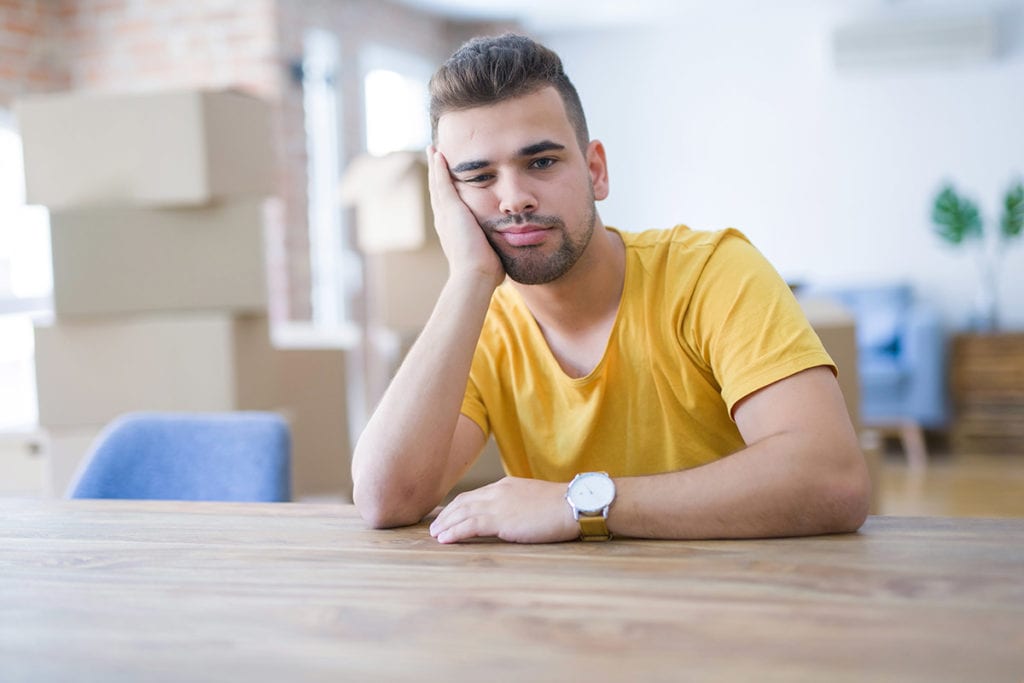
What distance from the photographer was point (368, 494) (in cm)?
128

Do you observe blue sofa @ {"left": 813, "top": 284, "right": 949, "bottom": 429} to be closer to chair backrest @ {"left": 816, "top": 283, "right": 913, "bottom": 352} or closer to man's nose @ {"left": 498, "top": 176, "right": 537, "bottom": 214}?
chair backrest @ {"left": 816, "top": 283, "right": 913, "bottom": 352}

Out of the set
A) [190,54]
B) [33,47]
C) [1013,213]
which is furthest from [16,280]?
[1013,213]

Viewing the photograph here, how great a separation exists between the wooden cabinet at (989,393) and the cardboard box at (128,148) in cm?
438

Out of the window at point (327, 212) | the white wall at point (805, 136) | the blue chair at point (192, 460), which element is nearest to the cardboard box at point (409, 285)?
the blue chair at point (192, 460)

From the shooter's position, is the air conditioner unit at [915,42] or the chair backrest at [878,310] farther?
the air conditioner unit at [915,42]

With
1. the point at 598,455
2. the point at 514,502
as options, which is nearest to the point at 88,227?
the point at 598,455

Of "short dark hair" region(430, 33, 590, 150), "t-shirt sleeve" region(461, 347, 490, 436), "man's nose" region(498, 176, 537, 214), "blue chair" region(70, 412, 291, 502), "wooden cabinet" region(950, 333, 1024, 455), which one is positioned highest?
"short dark hair" region(430, 33, 590, 150)

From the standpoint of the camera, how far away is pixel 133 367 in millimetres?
2814

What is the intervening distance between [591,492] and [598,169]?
65cm

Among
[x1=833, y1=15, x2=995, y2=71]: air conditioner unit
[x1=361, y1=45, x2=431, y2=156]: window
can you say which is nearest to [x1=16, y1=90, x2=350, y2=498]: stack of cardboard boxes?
[x1=361, y1=45, x2=431, y2=156]: window

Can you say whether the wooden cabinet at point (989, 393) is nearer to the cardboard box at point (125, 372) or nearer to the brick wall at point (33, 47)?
the cardboard box at point (125, 372)

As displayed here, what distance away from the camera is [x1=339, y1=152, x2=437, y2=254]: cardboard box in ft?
10.5

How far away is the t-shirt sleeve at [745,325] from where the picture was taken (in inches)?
50.0

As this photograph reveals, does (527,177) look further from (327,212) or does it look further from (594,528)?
(327,212)
